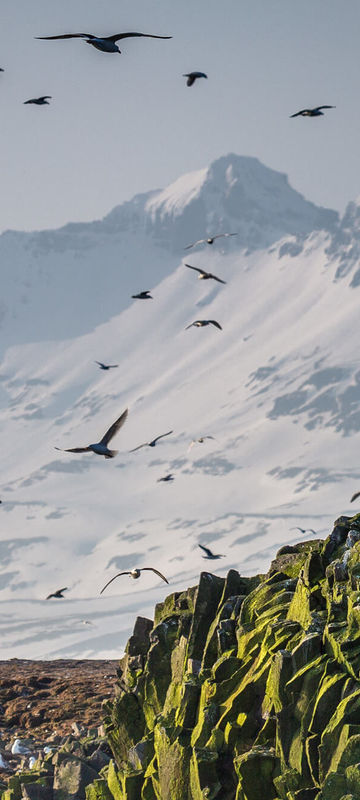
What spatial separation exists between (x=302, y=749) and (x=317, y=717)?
0.90 metres

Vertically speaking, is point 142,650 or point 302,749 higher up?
point 302,749

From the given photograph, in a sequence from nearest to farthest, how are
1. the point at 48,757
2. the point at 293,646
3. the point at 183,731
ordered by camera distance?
the point at 293,646, the point at 183,731, the point at 48,757

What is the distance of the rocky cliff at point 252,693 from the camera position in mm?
25297

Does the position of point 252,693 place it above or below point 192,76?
below

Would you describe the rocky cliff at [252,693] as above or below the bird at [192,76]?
below

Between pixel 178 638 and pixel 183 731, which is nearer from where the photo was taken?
pixel 183 731

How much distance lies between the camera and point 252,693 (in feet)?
94.1

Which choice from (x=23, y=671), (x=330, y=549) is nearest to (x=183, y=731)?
(x=330, y=549)

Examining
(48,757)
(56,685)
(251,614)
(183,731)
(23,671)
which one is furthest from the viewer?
(23,671)

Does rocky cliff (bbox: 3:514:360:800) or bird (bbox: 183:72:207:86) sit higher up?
bird (bbox: 183:72:207:86)

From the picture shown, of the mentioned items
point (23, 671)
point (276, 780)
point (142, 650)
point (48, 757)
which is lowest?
point (23, 671)

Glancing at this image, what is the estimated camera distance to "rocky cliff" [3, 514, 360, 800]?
25.3 m

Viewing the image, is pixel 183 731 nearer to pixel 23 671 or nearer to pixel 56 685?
pixel 56 685

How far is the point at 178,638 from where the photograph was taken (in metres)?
36.2
